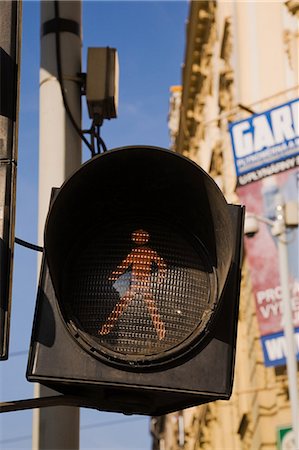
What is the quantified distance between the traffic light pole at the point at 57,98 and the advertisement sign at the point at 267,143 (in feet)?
54.1

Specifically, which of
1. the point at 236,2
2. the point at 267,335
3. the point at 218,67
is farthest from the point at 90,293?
the point at 218,67

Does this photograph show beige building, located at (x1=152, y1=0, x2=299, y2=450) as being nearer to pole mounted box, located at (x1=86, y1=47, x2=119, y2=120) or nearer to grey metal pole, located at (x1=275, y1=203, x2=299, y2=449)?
grey metal pole, located at (x1=275, y1=203, x2=299, y2=449)

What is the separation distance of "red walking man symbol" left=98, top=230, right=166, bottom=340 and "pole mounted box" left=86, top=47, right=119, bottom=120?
1.54 m

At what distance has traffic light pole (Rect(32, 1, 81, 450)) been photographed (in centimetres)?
402

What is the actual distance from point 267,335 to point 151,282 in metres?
18.4

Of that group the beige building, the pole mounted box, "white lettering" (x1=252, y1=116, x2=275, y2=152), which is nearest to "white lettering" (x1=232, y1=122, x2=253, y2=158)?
"white lettering" (x1=252, y1=116, x2=275, y2=152)

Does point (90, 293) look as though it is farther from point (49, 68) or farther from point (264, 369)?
point (264, 369)

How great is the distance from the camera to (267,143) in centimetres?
2109

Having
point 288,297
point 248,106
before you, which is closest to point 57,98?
point 288,297

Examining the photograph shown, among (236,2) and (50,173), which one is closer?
(50,173)

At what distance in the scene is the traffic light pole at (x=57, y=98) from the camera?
158 inches

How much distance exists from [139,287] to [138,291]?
15 mm

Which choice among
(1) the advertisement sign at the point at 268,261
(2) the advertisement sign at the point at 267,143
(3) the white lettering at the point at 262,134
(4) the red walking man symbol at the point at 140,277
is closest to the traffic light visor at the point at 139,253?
(4) the red walking man symbol at the point at 140,277

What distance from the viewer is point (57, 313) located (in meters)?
2.61
